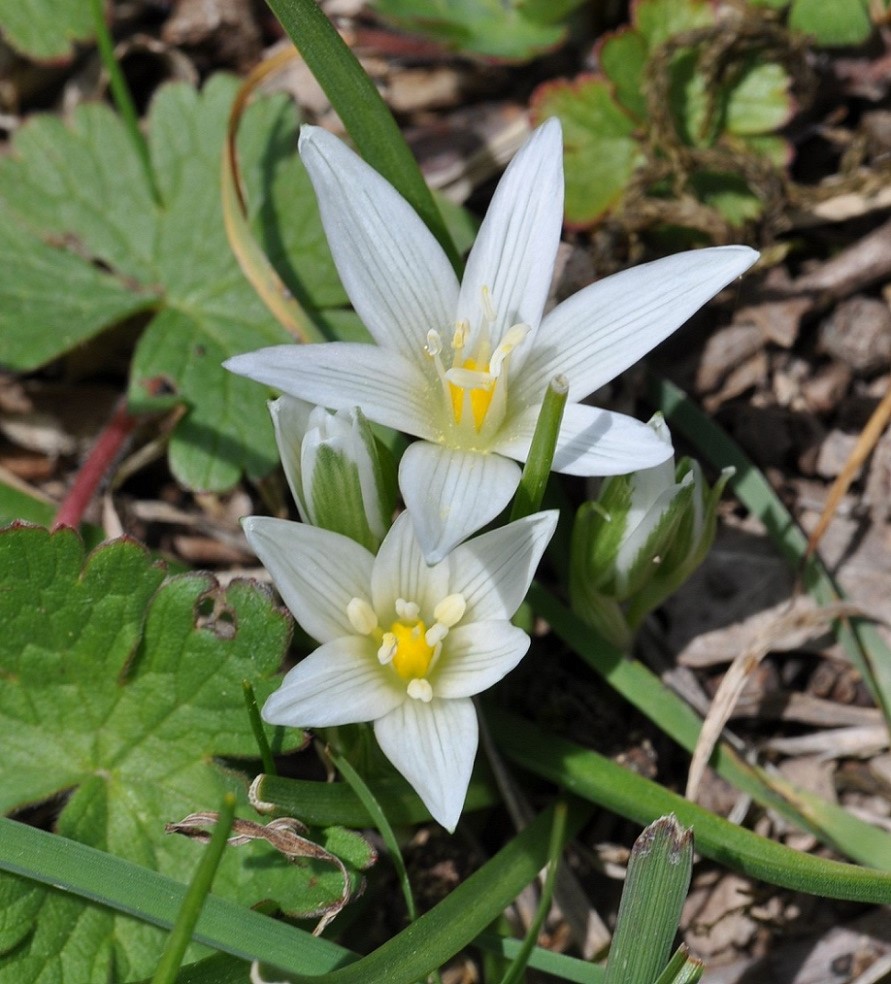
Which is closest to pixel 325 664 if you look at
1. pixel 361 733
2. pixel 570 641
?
pixel 361 733

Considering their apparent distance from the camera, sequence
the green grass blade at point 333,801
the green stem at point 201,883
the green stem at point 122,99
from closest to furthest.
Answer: the green stem at point 201,883
the green grass blade at point 333,801
the green stem at point 122,99

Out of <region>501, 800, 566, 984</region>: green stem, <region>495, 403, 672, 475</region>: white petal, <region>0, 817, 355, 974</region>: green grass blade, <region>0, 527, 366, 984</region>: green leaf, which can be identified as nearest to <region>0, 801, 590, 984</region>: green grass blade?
<region>0, 817, 355, 974</region>: green grass blade

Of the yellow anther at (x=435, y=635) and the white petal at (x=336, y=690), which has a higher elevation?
the white petal at (x=336, y=690)

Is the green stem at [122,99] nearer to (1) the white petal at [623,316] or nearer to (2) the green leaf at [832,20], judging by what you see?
(1) the white petal at [623,316]

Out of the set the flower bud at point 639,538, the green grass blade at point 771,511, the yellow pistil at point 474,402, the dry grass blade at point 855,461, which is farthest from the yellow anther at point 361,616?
the dry grass blade at point 855,461

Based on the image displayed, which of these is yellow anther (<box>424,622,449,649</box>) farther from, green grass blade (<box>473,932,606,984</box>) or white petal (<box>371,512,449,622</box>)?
green grass blade (<box>473,932,606,984</box>)

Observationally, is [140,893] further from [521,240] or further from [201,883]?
[521,240]

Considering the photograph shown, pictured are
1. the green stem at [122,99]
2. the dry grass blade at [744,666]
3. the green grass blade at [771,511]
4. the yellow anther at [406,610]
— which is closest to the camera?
the yellow anther at [406,610]

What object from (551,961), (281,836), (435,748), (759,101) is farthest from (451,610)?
(759,101)
